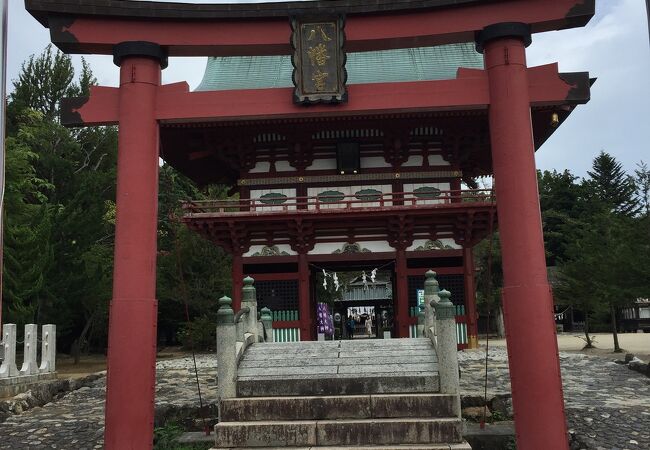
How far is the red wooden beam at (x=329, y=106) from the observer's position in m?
7.39

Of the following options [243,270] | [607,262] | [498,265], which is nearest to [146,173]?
[243,270]

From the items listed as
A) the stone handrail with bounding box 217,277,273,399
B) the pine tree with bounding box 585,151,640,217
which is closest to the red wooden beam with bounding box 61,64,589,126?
the stone handrail with bounding box 217,277,273,399

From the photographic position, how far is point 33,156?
2891cm

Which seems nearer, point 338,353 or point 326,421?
point 326,421

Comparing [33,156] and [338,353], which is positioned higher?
[33,156]

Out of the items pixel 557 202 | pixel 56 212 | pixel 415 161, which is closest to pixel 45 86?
pixel 56 212

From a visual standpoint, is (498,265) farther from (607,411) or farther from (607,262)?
(607,411)

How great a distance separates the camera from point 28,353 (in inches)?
548

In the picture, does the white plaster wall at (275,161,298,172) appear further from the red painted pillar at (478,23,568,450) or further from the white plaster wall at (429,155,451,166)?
the red painted pillar at (478,23,568,450)

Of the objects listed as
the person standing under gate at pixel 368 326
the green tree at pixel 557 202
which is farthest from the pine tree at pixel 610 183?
the person standing under gate at pixel 368 326

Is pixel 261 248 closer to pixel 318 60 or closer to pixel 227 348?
pixel 227 348

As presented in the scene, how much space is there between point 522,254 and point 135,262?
4809mm

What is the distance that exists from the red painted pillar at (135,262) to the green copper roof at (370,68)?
925 centimetres

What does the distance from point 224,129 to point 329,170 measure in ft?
10.5
